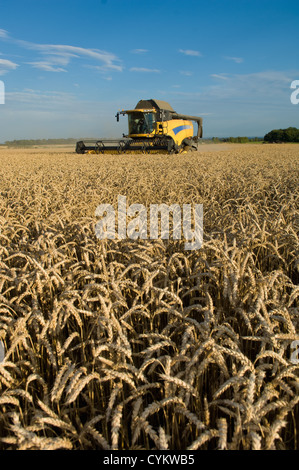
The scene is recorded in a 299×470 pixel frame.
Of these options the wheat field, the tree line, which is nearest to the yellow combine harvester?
the wheat field

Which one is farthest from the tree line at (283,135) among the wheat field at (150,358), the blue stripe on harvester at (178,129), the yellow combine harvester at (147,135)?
the wheat field at (150,358)

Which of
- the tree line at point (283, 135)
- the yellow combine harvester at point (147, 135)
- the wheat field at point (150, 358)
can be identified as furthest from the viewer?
the tree line at point (283, 135)

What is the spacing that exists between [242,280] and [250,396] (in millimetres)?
1253

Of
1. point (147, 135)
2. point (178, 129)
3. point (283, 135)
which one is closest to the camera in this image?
point (147, 135)

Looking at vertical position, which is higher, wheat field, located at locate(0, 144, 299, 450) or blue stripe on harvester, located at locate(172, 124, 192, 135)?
blue stripe on harvester, located at locate(172, 124, 192, 135)

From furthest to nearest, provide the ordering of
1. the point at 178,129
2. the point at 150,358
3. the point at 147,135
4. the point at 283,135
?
the point at 283,135 → the point at 178,129 → the point at 147,135 → the point at 150,358

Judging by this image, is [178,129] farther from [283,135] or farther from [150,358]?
[283,135]

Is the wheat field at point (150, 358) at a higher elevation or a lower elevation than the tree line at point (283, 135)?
lower

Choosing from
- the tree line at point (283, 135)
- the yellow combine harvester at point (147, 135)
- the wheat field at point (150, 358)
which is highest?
the tree line at point (283, 135)

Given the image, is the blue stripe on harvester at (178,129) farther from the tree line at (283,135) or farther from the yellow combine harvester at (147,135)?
the tree line at (283,135)

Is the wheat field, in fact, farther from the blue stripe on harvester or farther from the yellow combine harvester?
the blue stripe on harvester

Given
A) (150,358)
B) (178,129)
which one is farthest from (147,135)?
(150,358)

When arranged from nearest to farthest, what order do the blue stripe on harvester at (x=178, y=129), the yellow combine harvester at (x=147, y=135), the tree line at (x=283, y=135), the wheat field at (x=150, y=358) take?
the wheat field at (x=150, y=358)
the yellow combine harvester at (x=147, y=135)
the blue stripe on harvester at (x=178, y=129)
the tree line at (x=283, y=135)
